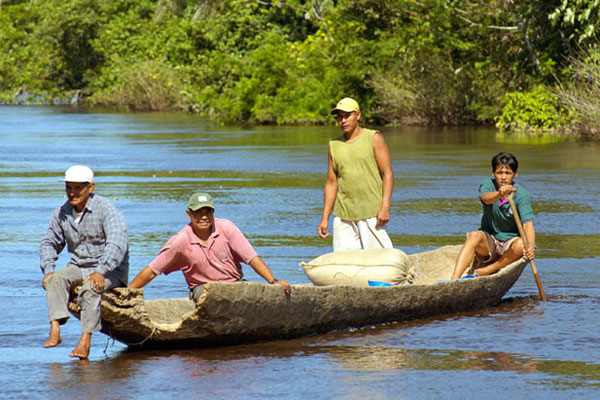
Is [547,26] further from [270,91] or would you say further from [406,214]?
[406,214]

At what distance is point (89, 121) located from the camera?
2055 inches

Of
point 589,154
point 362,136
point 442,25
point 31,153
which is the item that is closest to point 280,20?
point 442,25

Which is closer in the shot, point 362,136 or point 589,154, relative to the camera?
point 362,136

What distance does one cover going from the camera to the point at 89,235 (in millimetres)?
8086

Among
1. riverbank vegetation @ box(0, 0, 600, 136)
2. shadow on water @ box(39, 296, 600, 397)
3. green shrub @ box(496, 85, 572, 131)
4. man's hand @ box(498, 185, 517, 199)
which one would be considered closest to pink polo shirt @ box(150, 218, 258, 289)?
shadow on water @ box(39, 296, 600, 397)

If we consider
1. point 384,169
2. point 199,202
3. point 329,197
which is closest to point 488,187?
point 384,169

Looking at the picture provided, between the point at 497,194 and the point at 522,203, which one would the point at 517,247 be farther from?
the point at 497,194

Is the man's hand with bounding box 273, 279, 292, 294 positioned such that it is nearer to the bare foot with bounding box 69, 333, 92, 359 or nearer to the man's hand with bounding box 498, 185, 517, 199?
the bare foot with bounding box 69, 333, 92, 359

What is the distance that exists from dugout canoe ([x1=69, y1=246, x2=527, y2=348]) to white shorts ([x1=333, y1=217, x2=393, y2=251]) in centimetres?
64

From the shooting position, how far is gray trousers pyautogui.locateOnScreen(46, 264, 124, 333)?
25.9 feet

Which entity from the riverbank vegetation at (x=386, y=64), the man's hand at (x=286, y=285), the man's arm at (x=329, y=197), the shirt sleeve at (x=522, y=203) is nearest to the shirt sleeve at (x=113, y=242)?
the man's hand at (x=286, y=285)

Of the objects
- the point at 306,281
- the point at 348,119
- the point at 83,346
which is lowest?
the point at 306,281

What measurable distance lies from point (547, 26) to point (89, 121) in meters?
23.6

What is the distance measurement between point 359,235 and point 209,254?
1791 mm
